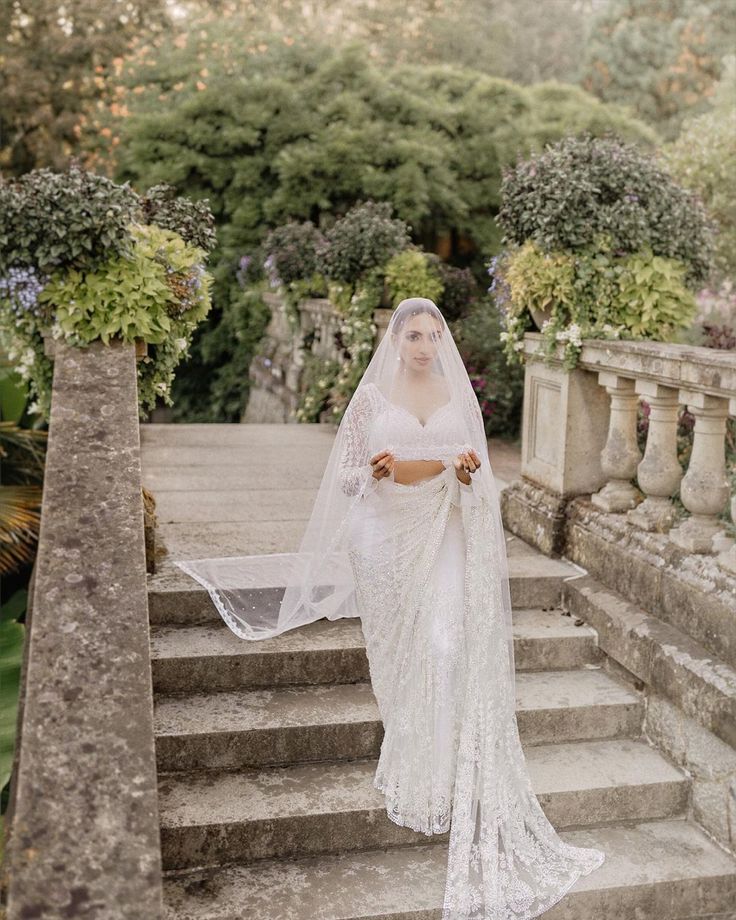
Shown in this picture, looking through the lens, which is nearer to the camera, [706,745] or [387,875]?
[387,875]

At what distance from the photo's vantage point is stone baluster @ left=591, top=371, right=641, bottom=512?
4.79 meters

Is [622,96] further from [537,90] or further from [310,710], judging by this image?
[310,710]

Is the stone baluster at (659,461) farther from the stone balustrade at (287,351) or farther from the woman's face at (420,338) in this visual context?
the stone balustrade at (287,351)

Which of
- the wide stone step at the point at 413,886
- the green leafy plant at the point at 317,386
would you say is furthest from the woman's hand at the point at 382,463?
the green leafy plant at the point at 317,386

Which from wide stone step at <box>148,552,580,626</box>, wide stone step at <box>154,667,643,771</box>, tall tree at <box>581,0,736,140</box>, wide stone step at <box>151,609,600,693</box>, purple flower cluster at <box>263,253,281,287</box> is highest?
tall tree at <box>581,0,736,140</box>

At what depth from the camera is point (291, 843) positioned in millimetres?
3557

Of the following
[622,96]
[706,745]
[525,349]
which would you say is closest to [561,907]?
[706,745]

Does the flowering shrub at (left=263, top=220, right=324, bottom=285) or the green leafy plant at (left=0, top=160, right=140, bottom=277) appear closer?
the green leafy plant at (left=0, top=160, right=140, bottom=277)

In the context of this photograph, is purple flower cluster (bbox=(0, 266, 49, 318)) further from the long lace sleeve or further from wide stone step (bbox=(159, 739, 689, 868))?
wide stone step (bbox=(159, 739, 689, 868))

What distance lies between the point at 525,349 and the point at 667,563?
65.0 inches

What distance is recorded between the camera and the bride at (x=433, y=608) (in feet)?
11.6

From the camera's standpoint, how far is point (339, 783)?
3768 mm

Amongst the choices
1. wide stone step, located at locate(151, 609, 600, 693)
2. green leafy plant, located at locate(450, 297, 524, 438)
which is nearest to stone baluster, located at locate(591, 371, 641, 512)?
wide stone step, located at locate(151, 609, 600, 693)

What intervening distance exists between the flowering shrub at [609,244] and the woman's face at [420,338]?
115cm
